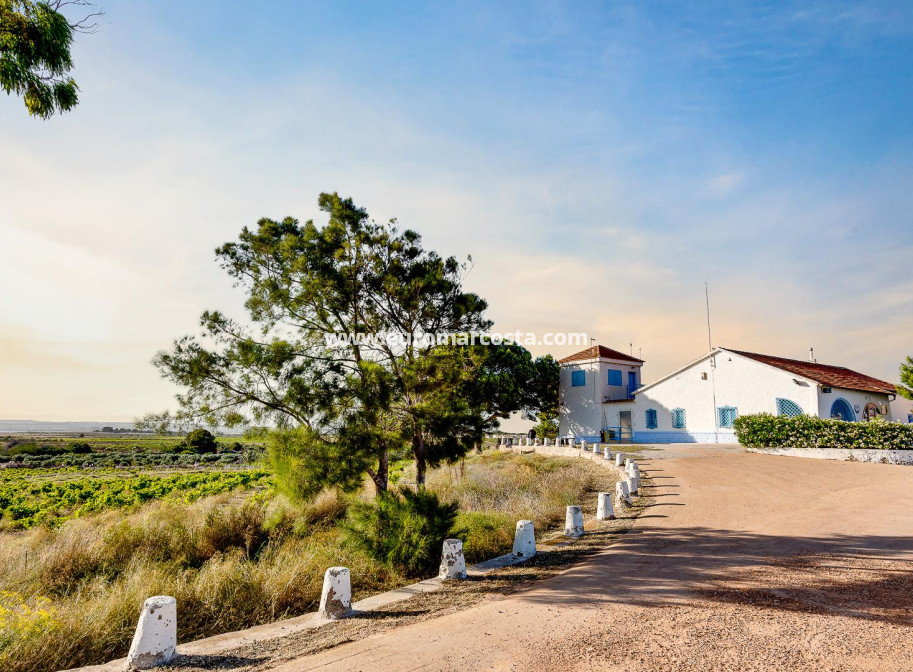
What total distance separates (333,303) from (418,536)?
4.44 meters

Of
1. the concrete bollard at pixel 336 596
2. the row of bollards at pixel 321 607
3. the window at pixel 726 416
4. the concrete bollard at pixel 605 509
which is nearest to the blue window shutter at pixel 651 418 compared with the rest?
the window at pixel 726 416

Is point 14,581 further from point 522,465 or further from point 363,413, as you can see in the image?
point 522,465

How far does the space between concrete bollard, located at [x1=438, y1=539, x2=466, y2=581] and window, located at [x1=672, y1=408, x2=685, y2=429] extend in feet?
81.7

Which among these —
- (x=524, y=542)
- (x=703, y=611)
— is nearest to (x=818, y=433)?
(x=524, y=542)

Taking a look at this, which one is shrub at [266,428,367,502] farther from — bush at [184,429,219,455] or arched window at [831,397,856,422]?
bush at [184,429,219,455]

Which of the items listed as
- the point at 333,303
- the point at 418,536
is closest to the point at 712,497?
the point at 418,536

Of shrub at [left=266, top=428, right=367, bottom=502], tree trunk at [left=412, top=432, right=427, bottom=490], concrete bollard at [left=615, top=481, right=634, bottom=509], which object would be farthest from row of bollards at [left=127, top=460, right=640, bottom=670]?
concrete bollard at [left=615, top=481, right=634, bottom=509]

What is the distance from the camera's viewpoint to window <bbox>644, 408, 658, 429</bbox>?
29.8m

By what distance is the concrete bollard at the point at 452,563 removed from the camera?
643cm

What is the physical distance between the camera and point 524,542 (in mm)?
7328

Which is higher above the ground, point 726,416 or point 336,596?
point 726,416

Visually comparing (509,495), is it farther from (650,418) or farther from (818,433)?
(650,418)

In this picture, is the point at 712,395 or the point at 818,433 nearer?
the point at 818,433

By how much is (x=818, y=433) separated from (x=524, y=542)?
1704cm
